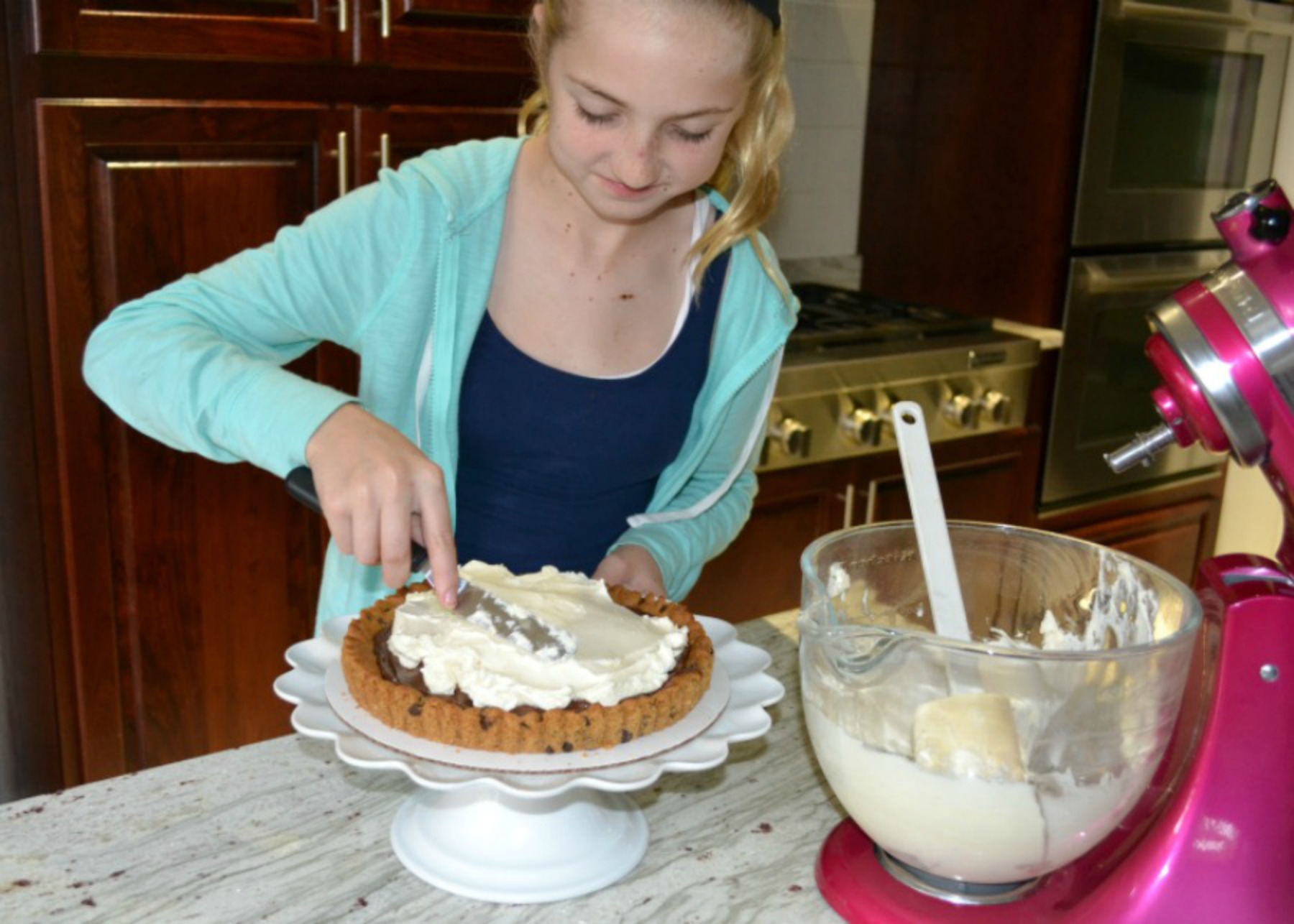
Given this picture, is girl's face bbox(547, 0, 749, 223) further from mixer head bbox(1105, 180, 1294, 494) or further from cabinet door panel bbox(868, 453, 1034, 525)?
cabinet door panel bbox(868, 453, 1034, 525)

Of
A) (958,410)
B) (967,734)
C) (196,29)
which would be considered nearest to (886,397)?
(958,410)

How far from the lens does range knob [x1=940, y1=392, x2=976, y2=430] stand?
2.75 m

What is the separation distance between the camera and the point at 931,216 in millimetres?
3145

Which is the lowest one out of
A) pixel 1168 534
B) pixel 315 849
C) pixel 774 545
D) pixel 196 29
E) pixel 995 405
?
pixel 1168 534

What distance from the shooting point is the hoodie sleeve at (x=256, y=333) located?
107cm

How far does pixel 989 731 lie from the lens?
2.69ft

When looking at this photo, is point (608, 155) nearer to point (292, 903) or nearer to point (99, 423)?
point (292, 903)

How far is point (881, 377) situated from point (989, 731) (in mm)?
1856

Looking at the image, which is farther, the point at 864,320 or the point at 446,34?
the point at 864,320

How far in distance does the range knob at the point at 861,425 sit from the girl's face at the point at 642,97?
138 centimetres

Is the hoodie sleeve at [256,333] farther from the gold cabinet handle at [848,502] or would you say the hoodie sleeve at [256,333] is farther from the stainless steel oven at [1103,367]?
the stainless steel oven at [1103,367]

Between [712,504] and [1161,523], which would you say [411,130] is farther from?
[1161,523]

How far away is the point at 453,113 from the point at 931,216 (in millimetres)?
1396

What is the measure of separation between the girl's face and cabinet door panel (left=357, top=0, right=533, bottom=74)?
2.81ft
